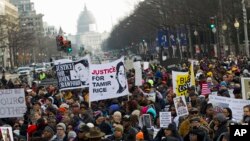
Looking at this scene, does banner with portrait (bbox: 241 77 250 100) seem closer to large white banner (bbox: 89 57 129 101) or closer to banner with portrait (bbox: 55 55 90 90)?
large white banner (bbox: 89 57 129 101)

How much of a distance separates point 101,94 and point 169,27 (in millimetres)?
62483

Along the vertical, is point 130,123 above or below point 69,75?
below

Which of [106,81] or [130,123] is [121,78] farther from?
[130,123]

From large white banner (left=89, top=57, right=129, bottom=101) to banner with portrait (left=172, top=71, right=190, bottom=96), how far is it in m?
1.27

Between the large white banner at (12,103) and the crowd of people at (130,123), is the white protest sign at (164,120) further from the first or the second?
the large white banner at (12,103)

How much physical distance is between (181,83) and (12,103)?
13.2ft

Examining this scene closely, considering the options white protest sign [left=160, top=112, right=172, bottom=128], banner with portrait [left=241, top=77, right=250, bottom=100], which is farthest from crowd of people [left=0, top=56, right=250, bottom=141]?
banner with portrait [left=241, top=77, right=250, bottom=100]

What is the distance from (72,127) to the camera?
13.6 metres

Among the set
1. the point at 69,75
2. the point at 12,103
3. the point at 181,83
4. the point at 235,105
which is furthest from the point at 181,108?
the point at 69,75

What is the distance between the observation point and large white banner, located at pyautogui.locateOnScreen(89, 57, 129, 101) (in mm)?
16411

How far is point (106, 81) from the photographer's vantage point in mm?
16797

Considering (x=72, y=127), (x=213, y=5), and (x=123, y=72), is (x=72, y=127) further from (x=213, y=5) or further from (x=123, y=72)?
(x=213, y=5)

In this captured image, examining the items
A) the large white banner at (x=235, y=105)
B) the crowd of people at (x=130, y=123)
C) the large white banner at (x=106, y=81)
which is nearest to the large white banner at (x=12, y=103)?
the crowd of people at (x=130, y=123)

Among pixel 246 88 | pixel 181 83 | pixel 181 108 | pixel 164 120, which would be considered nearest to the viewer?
pixel 164 120
